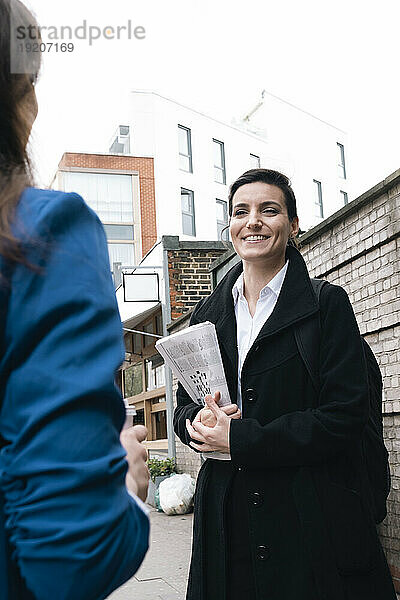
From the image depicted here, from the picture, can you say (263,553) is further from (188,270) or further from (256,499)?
(188,270)

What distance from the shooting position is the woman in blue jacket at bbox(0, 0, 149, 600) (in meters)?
0.85

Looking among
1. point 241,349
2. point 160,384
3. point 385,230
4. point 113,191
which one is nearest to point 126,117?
point 113,191

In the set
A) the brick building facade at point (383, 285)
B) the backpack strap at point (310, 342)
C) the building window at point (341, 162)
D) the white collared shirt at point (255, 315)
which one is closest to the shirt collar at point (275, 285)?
the white collared shirt at point (255, 315)

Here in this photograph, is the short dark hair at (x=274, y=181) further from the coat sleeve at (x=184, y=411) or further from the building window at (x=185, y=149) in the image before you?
the building window at (x=185, y=149)

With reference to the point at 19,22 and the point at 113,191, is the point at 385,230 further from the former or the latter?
the point at 113,191

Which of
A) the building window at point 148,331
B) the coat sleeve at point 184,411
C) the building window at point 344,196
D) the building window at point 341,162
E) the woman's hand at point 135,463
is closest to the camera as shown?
the woman's hand at point 135,463

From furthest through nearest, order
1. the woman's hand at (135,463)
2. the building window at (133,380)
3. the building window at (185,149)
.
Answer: the building window at (185,149) < the building window at (133,380) < the woman's hand at (135,463)

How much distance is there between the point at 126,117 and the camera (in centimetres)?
3269

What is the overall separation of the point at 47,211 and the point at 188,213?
32.6m

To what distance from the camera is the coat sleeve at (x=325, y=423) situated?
228 centimetres

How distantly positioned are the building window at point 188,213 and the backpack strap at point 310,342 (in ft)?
98.4

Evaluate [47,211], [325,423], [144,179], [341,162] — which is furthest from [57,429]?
[341,162]

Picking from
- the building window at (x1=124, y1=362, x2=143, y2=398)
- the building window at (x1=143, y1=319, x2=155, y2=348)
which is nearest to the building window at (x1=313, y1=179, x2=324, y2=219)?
the building window at (x1=124, y1=362, x2=143, y2=398)

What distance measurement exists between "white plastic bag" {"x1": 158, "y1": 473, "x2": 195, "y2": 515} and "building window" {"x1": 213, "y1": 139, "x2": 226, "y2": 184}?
23932 mm
